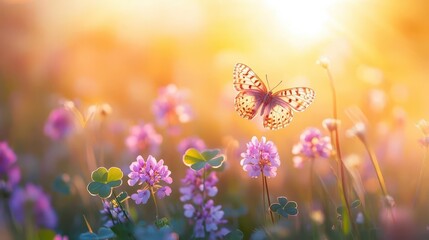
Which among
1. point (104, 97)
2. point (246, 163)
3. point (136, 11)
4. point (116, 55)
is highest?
point (136, 11)

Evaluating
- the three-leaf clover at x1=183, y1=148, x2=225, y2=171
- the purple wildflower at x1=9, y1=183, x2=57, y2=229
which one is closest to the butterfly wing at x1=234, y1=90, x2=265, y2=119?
the three-leaf clover at x1=183, y1=148, x2=225, y2=171

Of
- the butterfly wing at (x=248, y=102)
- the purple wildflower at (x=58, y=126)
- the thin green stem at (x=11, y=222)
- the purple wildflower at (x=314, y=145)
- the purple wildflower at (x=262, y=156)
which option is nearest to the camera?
the purple wildflower at (x=262, y=156)

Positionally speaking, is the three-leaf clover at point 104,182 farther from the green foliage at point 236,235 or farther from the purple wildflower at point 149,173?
the green foliage at point 236,235

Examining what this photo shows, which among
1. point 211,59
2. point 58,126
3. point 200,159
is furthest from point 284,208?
point 211,59

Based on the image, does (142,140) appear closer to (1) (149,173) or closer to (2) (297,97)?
(2) (297,97)

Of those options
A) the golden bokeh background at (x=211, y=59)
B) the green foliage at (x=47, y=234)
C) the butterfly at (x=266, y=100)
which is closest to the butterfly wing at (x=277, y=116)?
the butterfly at (x=266, y=100)

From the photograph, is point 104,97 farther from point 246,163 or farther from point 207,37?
point 246,163

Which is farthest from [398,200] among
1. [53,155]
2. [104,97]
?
[104,97]
